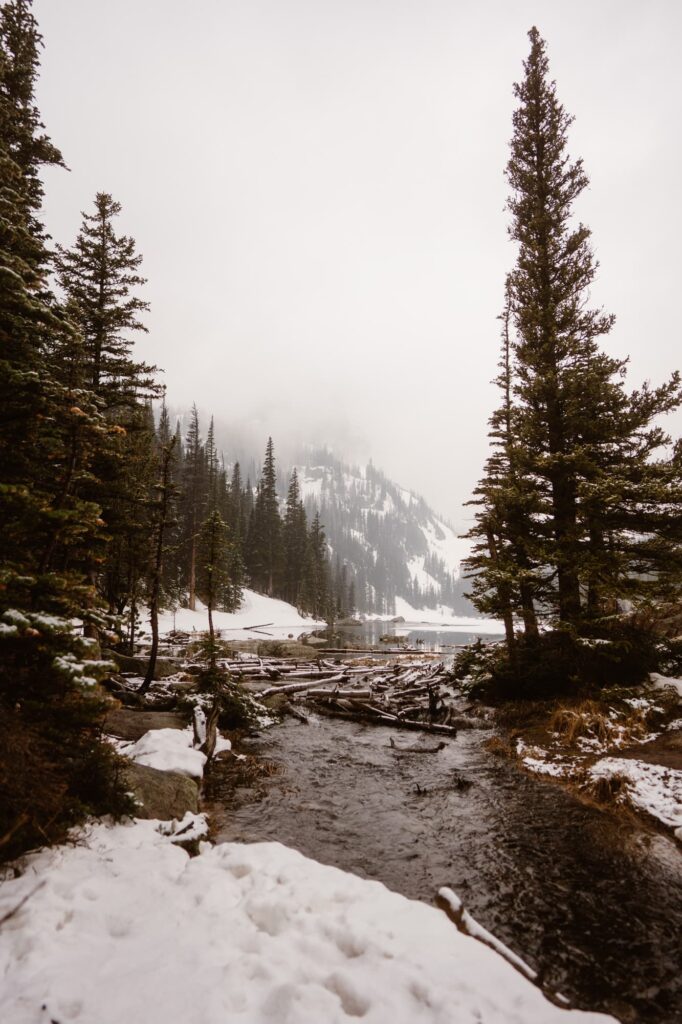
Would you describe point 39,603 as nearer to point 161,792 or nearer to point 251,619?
point 161,792

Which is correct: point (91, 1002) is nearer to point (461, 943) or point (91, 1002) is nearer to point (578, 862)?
point (461, 943)

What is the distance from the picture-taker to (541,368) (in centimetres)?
1534

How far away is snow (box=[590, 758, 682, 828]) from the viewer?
717cm

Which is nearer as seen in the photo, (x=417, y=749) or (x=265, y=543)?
(x=417, y=749)

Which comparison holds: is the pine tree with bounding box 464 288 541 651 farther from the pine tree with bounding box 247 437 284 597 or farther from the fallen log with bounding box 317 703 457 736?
the pine tree with bounding box 247 437 284 597

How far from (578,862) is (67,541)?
29.1 feet

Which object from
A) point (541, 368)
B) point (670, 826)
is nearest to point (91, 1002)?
point (670, 826)

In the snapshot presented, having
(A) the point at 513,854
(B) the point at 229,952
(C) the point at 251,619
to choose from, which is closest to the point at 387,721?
(A) the point at 513,854

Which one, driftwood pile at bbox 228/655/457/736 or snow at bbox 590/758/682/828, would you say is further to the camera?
driftwood pile at bbox 228/655/457/736

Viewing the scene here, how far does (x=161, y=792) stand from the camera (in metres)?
7.19

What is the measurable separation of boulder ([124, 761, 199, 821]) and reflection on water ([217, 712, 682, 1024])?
820 millimetres

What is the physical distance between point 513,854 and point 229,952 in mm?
4667

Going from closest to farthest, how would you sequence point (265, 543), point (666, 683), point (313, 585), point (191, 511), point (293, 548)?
point (666, 683), point (191, 511), point (265, 543), point (313, 585), point (293, 548)

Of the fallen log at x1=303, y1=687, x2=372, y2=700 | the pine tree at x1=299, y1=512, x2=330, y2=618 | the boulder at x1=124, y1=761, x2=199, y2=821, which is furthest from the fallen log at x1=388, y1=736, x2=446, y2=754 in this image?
the pine tree at x1=299, y1=512, x2=330, y2=618
